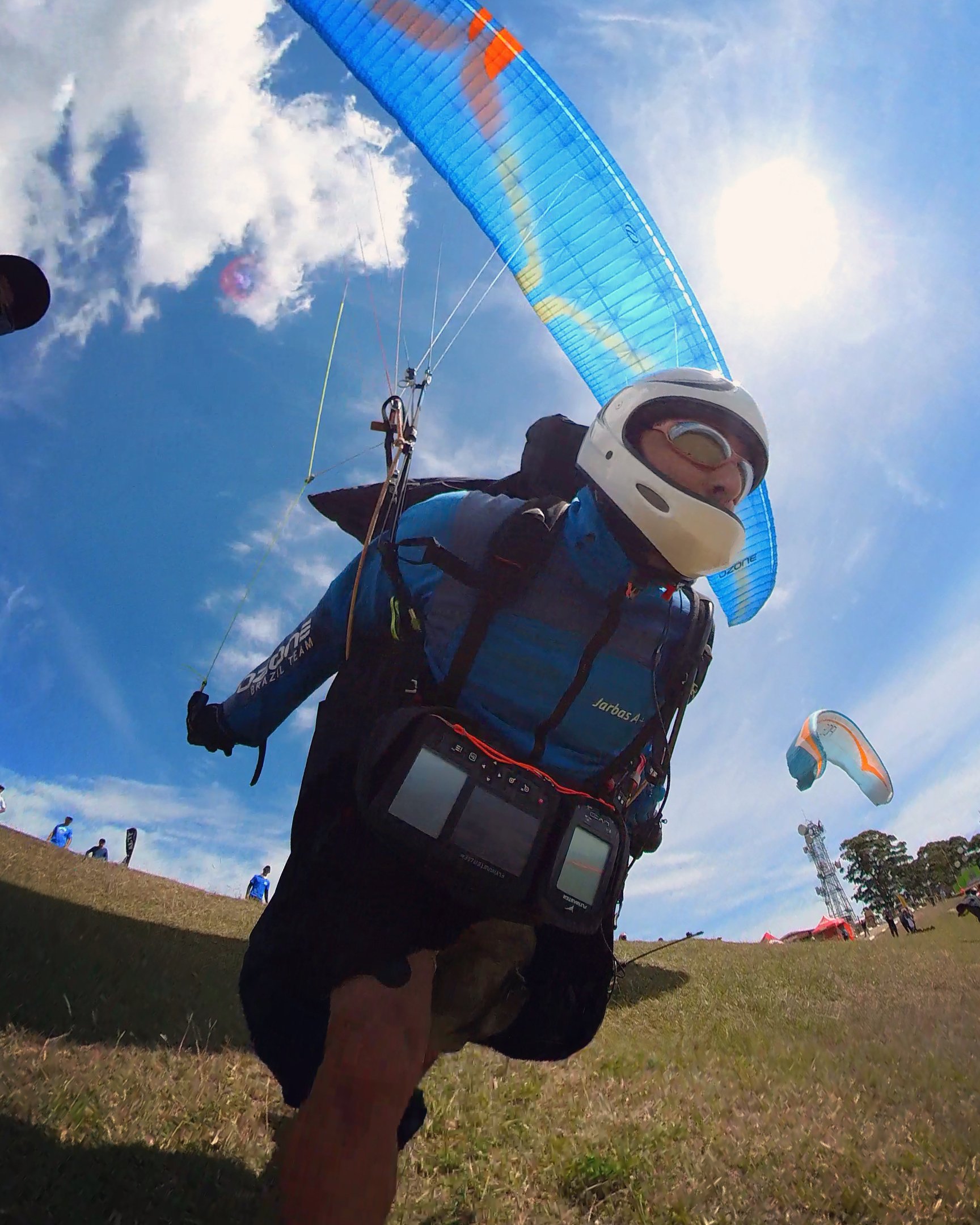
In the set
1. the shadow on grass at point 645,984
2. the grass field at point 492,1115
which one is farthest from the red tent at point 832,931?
the grass field at point 492,1115

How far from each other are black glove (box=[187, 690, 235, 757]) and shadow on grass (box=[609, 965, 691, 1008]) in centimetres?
597

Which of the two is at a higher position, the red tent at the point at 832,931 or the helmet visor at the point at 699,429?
the red tent at the point at 832,931

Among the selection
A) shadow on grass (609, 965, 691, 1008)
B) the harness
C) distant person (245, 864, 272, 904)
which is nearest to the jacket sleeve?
the harness

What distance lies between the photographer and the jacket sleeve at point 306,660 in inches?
83.3

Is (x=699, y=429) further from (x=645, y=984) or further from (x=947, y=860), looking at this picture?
(x=947, y=860)

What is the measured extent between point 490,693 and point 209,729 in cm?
106

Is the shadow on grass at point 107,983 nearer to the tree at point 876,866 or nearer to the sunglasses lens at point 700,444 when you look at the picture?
the sunglasses lens at point 700,444

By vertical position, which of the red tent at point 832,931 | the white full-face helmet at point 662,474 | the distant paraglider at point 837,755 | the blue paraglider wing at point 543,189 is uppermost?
the distant paraglider at point 837,755

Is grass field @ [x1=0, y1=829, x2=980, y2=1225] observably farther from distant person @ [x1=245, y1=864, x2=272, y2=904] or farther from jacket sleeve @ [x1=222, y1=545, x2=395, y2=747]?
distant person @ [x1=245, y1=864, x2=272, y2=904]

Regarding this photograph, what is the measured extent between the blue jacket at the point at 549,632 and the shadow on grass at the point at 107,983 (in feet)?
8.43

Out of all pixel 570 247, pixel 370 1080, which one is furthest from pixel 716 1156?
pixel 570 247

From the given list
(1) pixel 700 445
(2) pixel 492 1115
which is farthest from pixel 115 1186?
(1) pixel 700 445

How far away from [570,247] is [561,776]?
216 inches

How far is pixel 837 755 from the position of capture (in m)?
21.3
